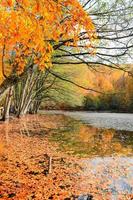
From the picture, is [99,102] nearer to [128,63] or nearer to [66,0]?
[128,63]

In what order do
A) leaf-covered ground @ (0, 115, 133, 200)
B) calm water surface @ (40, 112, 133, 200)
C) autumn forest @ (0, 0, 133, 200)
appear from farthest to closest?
calm water surface @ (40, 112, 133, 200), leaf-covered ground @ (0, 115, 133, 200), autumn forest @ (0, 0, 133, 200)

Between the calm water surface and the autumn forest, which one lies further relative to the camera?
the calm water surface

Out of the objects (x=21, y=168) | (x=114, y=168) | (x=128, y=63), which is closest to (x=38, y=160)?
(x=21, y=168)

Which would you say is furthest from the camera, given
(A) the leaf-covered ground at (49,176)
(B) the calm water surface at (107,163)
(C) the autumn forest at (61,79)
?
(B) the calm water surface at (107,163)

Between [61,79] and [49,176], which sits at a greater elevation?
[61,79]

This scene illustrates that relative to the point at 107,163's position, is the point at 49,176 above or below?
above

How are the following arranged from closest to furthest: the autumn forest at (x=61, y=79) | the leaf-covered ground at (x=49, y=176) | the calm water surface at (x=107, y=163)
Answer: the autumn forest at (x=61, y=79) → the leaf-covered ground at (x=49, y=176) → the calm water surface at (x=107, y=163)

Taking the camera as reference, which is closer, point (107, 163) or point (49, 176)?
point (49, 176)

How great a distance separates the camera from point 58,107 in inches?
3693

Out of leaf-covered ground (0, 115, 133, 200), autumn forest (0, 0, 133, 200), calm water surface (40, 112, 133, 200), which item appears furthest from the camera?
calm water surface (40, 112, 133, 200)

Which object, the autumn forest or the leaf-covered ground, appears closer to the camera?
the autumn forest

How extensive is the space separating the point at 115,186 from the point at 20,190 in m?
3.24


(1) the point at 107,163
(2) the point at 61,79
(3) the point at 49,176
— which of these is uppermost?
(2) the point at 61,79

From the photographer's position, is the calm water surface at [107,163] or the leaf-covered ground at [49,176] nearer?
the leaf-covered ground at [49,176]
